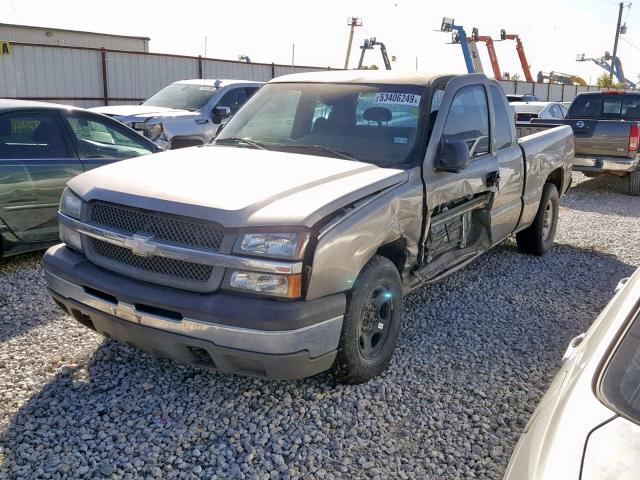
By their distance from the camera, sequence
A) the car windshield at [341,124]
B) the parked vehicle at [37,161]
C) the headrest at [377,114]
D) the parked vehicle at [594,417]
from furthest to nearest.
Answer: the parked vehicle at [37,161] → the headrest at [377,114] → the car windshield at [341,124] → the parked vehicle at [594,417]

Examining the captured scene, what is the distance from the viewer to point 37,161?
5.55m

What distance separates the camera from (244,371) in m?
3.12

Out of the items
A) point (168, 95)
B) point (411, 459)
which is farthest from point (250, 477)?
point (168, 95)

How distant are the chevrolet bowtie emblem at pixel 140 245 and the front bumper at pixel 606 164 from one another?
978 centimetres

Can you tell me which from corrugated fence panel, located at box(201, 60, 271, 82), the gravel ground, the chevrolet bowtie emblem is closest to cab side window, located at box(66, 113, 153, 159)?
the gravel ground

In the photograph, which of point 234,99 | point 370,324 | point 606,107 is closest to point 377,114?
point 370,324

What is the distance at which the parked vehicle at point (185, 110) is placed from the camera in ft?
33.1

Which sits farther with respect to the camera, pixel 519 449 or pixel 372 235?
pixel 372 235

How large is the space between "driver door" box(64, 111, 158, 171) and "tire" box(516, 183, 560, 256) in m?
4.13

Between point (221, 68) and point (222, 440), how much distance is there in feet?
60.2

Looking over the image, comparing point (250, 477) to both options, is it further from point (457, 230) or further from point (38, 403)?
point (457, 230)

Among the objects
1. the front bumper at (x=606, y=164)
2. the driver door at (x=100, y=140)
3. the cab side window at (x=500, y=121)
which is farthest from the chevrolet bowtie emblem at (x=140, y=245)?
the front bumper at (x=606, y=164)

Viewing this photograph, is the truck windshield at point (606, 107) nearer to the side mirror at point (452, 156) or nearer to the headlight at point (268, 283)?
the side mirror at point (452, 156)

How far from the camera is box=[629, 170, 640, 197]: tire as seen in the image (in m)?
11.6
